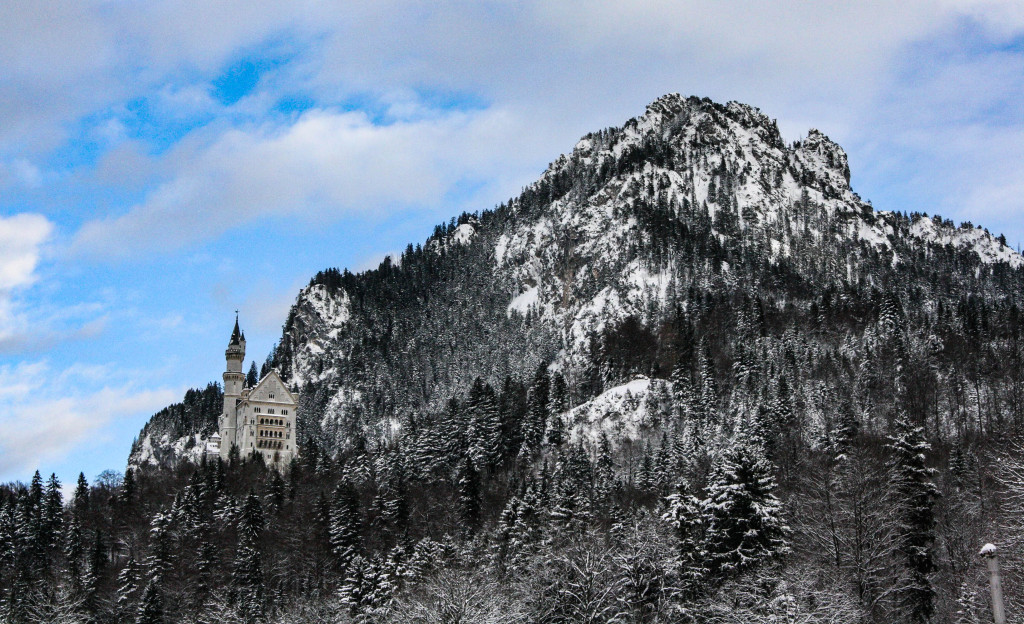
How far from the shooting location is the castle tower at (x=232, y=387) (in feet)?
555

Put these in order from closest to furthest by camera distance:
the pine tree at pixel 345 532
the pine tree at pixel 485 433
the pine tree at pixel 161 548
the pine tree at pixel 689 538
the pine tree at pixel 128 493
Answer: the pine tree at pixel 689 538 < the pine tree at pixel 161 548 < the pine tree at pixel 345 532 < the pine tree at pixel 128 493 < the pine tree at pixel 485 433

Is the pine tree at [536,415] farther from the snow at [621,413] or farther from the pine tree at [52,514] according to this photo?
the pine tree at [52,514]

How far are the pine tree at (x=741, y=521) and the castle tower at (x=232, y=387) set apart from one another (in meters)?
126

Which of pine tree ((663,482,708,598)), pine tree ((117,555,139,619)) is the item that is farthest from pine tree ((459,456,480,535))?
pine tree ((663,482,708,598))

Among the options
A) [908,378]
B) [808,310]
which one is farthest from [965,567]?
[808,310]

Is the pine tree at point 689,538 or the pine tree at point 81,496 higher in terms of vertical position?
the pine tree at point 81,496

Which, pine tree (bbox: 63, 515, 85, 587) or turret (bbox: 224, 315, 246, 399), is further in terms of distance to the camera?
turret (bbox: 224, 315, 246, 399)

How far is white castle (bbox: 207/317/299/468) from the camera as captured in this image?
6432 inches

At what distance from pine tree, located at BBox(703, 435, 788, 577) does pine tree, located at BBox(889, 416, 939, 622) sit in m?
5.99

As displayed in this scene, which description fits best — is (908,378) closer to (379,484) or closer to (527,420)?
(527,420)

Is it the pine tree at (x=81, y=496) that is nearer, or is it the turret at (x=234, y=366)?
the pine tree at (x=81, y=496)

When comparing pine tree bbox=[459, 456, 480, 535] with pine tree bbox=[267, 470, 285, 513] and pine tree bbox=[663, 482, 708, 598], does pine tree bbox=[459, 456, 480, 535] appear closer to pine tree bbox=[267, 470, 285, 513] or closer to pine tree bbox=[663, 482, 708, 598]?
pine tree bbox=[267, 470, 285, 513]

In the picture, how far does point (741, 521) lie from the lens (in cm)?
5297

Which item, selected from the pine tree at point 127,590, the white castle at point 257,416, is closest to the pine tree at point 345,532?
the pine tree at point 127,590
